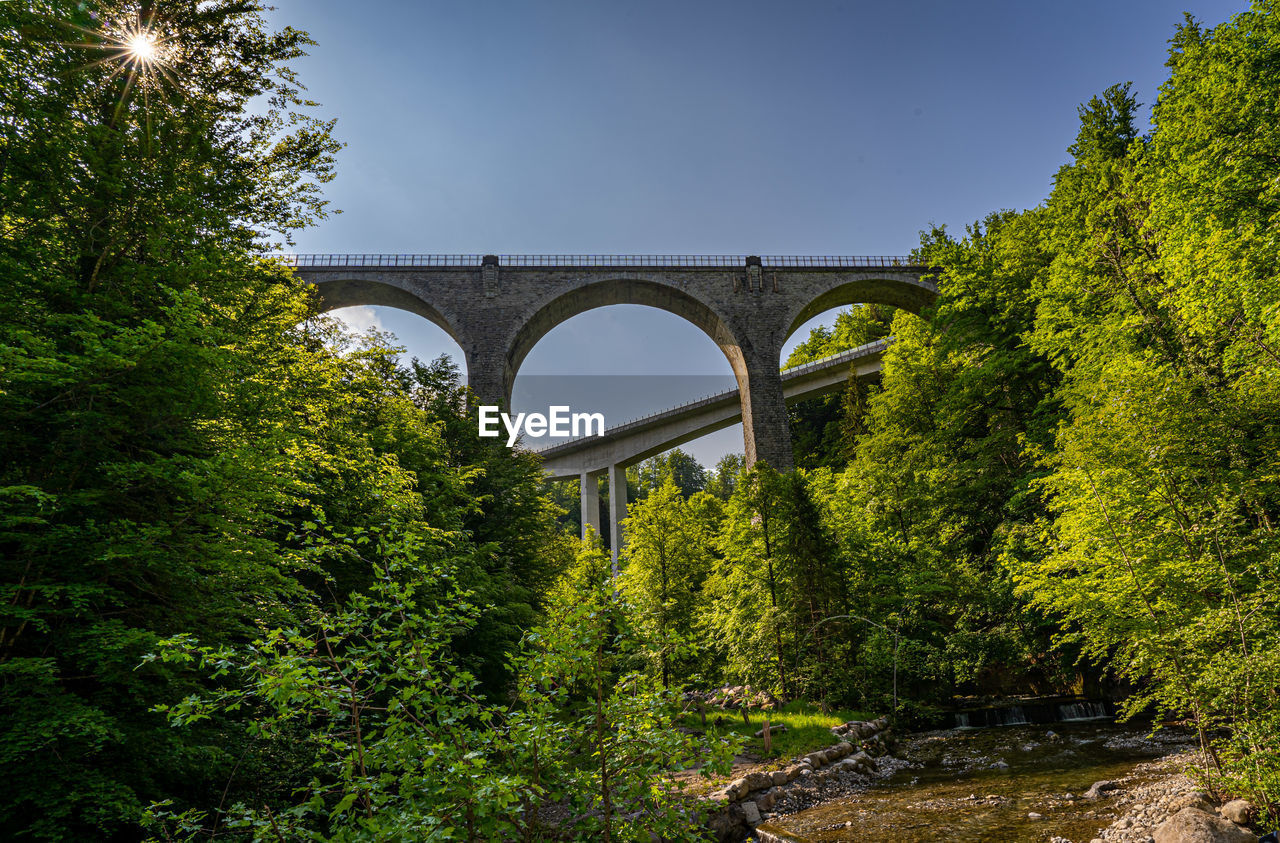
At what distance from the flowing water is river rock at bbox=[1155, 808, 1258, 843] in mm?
971

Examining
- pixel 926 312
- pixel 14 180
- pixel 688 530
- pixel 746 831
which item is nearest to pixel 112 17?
pixel 14 180

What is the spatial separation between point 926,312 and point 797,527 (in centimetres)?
1822

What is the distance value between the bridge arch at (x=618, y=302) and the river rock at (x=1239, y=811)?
2490cm

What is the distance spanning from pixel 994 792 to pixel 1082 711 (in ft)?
25.3

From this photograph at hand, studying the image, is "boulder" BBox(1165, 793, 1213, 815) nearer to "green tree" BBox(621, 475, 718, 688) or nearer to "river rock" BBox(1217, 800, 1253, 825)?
"river rock" BBox(1217, 800, 1253, 825)

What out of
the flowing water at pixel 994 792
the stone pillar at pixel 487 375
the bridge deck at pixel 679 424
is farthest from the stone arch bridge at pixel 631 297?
the flowing water at pixel 994 792

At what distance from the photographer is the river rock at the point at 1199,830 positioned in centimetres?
577

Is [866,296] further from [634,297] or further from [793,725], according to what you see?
[793,725]

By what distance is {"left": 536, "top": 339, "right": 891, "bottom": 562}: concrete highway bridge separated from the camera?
41031 mm

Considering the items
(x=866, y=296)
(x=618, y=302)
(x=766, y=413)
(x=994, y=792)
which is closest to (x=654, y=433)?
(x=618, y=302)

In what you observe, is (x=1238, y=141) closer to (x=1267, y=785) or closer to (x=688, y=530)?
(x=1267, y=785)

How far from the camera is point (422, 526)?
9727 mm

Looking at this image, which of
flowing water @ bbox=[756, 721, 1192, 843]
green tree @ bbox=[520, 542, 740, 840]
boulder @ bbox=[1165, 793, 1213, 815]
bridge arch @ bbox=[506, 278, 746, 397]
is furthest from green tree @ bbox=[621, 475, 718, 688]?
green tree @ bbox=[520, 542, 740, 840]

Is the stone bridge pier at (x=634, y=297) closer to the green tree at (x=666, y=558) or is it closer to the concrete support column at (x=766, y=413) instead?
the concrete support column at (x=766, y=413)
